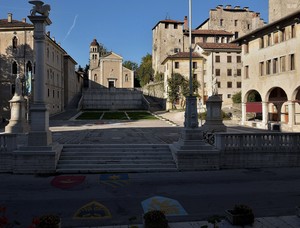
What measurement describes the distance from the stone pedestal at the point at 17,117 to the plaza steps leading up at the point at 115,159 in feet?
30.5

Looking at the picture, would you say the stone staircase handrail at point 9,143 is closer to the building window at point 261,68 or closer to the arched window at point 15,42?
the building window at point 261,68

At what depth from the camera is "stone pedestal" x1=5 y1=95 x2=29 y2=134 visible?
71.2 ft

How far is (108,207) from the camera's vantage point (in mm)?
8484

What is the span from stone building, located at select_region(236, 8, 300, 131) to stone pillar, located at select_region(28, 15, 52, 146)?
25.1 meters

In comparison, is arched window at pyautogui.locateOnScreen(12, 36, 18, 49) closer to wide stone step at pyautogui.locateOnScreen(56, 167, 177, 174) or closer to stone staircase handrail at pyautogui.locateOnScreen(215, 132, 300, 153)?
wide stone step at pyautogui.locateOnScreen(56, 167, 177, 174)

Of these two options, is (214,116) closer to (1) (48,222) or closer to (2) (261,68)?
(1) (48,222)

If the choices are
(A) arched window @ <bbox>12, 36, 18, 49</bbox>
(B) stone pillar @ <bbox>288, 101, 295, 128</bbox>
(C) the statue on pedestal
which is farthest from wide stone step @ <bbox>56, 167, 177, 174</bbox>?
(A) arched window @ <bbox>12, 36, 18, 49</bbox>

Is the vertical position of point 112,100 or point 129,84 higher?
point 129,84

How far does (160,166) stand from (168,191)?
3235 mm

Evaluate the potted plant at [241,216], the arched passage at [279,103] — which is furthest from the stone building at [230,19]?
the potted plant at [241,216]

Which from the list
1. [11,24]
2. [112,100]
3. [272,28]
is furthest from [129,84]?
[272,28]

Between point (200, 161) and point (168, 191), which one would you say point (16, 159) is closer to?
point (168, 191)

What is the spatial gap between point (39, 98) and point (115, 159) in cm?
444

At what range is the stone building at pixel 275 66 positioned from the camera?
1163 inches
